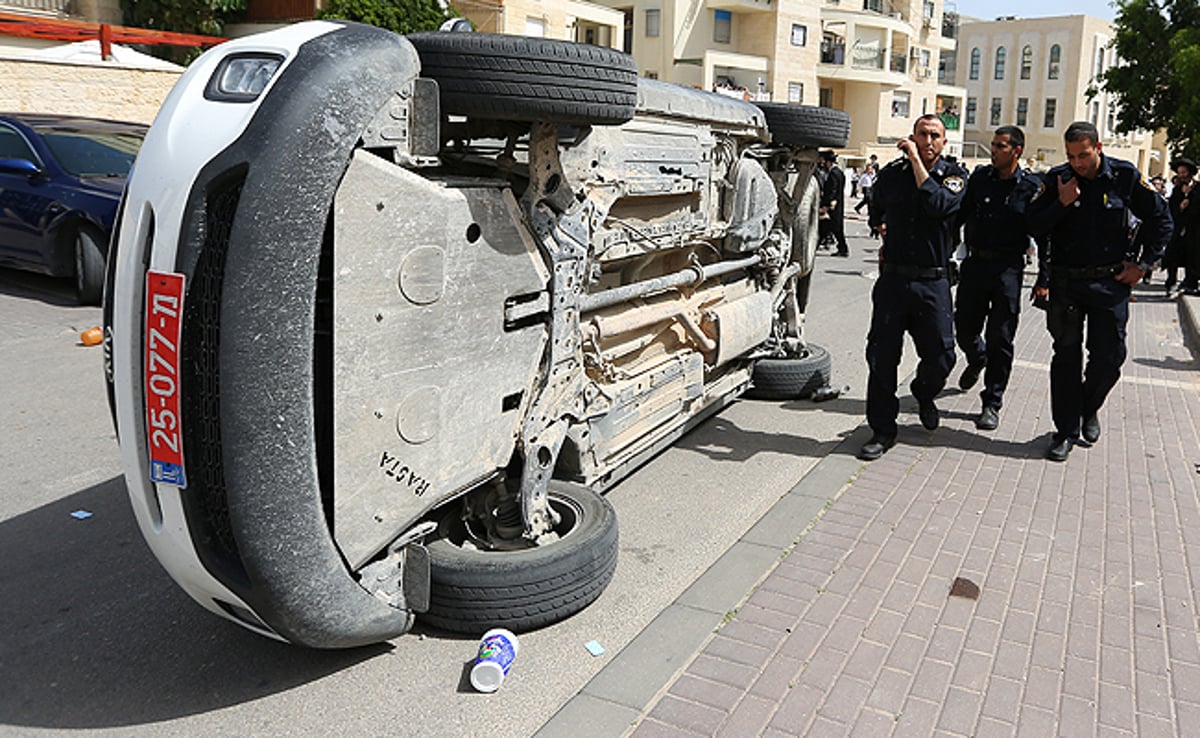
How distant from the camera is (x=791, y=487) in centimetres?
556

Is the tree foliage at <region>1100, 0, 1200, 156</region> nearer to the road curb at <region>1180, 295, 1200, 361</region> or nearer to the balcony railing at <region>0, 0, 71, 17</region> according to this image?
the road curb at <region>1180, 295, 1200, 361</region>

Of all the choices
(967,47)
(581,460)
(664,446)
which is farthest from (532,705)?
(967,47)

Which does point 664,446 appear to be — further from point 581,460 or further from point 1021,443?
point 1021,443

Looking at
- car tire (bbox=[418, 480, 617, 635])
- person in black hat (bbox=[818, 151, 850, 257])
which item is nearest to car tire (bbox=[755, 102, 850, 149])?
car tire (bbox=[418, 480, 617, 635])

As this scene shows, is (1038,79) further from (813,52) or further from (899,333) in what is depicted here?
Answer: (899,333)

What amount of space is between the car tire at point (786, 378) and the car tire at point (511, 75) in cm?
395

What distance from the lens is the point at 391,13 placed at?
2208 cm

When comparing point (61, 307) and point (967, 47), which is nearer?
point (61, 307)

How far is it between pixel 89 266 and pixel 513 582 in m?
7.77

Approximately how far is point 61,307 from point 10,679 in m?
7.23

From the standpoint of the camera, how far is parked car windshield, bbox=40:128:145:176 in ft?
33.4

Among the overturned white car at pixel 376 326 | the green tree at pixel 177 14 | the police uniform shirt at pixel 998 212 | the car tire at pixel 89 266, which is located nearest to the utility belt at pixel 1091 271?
the police uniform shirt at pixel 998 212

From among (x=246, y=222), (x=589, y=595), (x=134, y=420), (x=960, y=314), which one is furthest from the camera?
(x=960, y=314)

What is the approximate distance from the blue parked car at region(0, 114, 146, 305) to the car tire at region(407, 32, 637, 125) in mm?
7117
